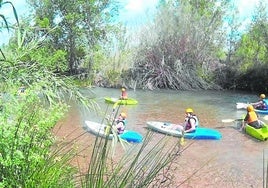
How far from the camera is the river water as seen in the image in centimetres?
924

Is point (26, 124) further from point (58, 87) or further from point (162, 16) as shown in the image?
point (162, 16)

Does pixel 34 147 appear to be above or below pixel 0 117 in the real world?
below

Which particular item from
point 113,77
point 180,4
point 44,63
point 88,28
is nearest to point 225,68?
point 180,4

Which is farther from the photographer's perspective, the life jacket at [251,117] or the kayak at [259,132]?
the life jacket at [251,117]

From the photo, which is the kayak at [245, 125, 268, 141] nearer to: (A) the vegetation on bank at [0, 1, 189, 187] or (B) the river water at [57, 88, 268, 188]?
(B) the river water at [57, 88, 268, 188]

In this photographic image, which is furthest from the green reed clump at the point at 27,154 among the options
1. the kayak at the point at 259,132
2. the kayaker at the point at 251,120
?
the kayaker at the point at 251,120

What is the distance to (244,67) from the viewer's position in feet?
109

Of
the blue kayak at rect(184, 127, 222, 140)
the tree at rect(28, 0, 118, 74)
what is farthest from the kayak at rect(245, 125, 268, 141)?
the tree at rect(28, 0, 118, 74)

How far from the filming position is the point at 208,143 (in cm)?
1282

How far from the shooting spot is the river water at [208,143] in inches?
364

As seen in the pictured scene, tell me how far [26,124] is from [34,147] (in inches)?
8.4

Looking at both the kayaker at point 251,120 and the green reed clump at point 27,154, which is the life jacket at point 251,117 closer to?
the kayaker at point 251,120

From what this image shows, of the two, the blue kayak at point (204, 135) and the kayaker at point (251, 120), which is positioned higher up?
the kayaker at point (251, 120)

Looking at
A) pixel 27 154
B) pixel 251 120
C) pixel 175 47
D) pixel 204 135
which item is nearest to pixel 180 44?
pixel 175 47
